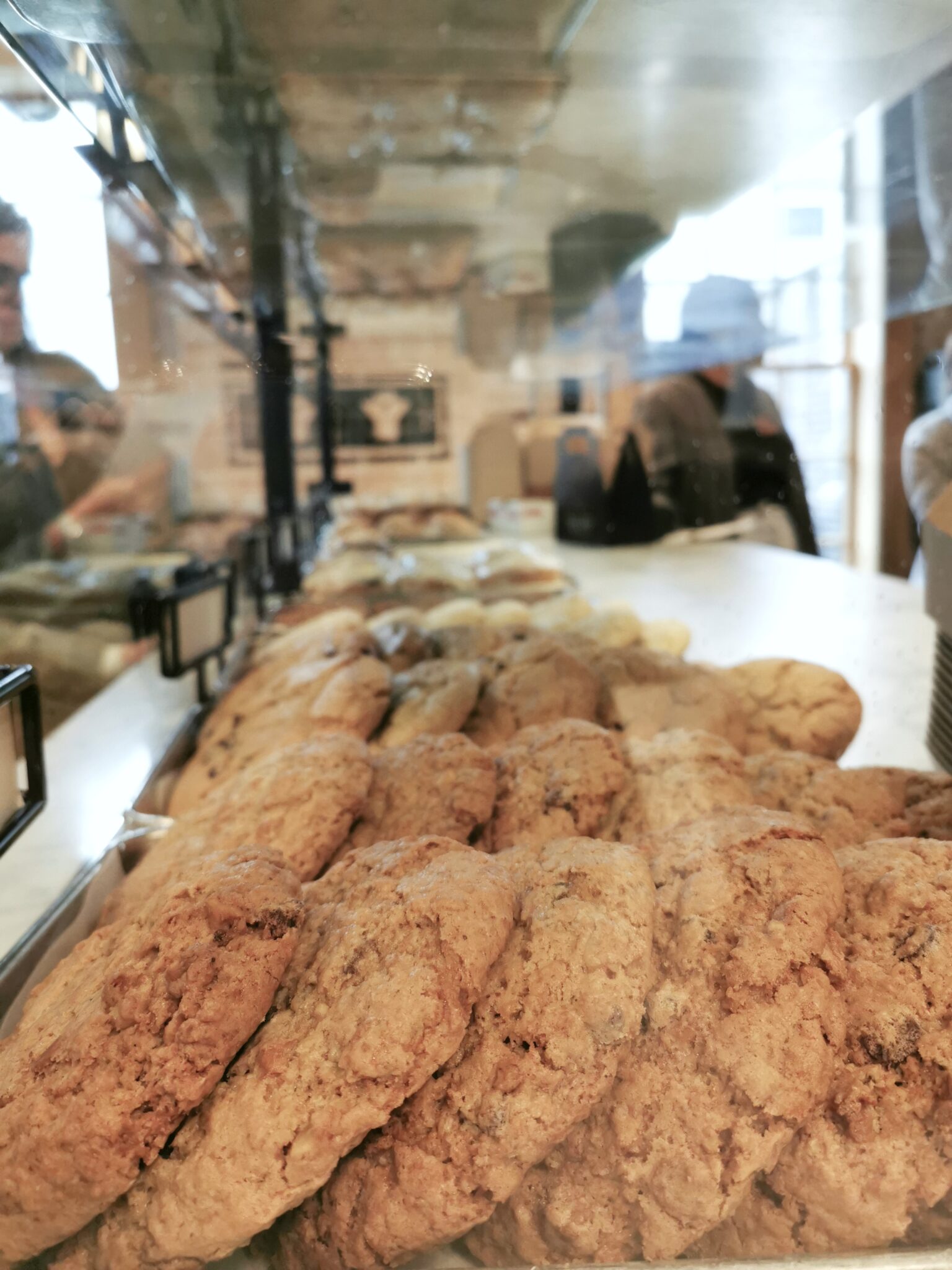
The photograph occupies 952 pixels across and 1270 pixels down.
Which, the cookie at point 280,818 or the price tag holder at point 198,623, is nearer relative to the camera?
the cookie at point 280,818

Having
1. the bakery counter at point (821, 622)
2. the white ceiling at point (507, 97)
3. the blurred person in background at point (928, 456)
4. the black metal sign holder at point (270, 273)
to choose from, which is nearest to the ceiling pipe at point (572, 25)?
the white ceiling at point (507, 97)

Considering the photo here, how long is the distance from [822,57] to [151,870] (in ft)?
4.21

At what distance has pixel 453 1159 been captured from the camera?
58 centimetres

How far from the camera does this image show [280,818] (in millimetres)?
939

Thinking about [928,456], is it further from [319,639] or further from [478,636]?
[319,639]

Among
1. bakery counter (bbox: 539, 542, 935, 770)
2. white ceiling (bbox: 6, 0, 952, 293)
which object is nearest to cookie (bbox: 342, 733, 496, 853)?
bakery counter (bbox: 539, 542, 935, 770)

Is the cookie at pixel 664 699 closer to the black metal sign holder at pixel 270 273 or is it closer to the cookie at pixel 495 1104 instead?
A: the cookie at pixel 495 1104

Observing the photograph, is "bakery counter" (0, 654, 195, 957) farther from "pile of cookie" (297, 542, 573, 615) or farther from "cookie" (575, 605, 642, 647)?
"cookie" (575, 605, 642, 647)

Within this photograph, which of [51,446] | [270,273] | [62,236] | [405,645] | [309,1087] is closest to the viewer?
[309,1087]

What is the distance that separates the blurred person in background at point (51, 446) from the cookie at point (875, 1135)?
4.14 feet

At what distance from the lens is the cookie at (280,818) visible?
92 cm

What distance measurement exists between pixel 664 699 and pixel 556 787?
0.38 m

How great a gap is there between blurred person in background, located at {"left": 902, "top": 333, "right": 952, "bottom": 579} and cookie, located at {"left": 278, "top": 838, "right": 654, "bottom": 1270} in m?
0.91

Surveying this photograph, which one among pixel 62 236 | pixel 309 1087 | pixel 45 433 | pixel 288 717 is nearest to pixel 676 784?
pixel 309 1087
